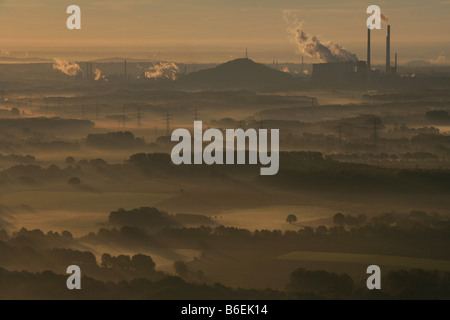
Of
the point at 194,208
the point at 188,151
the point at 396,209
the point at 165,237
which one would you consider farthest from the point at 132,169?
the point at 165,237

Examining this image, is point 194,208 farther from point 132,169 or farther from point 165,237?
point 132,169

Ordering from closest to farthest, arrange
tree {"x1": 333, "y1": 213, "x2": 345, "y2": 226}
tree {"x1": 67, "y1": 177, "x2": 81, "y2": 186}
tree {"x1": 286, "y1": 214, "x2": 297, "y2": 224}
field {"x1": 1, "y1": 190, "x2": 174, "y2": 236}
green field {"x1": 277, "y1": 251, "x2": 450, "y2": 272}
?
green field {"x1": 277, "y1": 251, "x2": 450, "y2": 272}
tree {"x1": 333, "y1": 213, "x2": 345, "y2": 226}
field {"x1": 1, "y1": 190, "x2": 174, "y2": 236}
tree {"x1": 286, "y1": 214, "x2": 297, "y2": 224}
tree {"x1": 67, "y1": 177, "x2": 81, "y2": 186}

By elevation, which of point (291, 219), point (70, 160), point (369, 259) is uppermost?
point (70, 160)

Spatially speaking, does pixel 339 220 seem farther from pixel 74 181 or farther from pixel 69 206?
pixel 74 181

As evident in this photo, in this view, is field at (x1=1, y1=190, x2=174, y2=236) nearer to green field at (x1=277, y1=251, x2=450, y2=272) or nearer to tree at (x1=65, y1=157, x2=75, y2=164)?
green field at (x1=277, y1=251, x2=450, y2=272)

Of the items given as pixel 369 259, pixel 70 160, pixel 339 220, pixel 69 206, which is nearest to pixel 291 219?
pixel 339 220

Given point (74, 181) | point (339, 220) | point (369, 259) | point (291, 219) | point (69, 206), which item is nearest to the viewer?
point (369, 259)

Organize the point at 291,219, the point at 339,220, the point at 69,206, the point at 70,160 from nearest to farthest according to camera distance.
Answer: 1. the point at 339,220
2. the point at 291,219
3. the point at 69,206
4. the point at 70,160

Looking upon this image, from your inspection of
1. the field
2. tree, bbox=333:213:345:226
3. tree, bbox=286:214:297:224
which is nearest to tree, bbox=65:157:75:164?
the field

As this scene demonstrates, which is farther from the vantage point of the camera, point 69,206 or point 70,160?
point 70,160
